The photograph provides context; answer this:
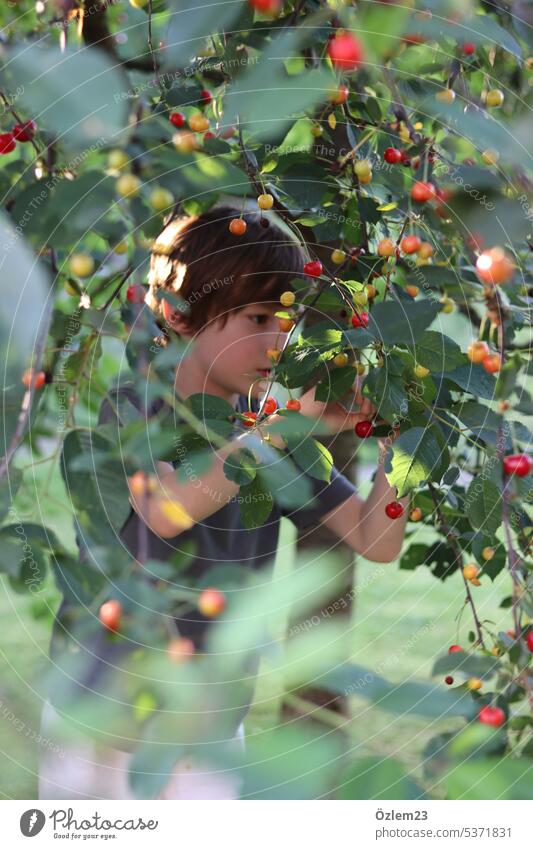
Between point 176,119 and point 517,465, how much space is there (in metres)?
0.40

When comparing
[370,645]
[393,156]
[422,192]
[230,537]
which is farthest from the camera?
[370,645]

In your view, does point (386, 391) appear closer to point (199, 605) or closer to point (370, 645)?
point (199, 605)

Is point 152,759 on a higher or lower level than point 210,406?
lower

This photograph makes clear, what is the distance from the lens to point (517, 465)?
69 centimetres

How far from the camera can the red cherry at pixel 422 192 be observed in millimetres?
666

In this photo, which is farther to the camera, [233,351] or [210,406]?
[233,351]

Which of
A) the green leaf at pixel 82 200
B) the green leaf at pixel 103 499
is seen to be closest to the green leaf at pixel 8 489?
the green leaf at pixel 103 499

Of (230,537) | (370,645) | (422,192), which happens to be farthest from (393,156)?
(370,645)

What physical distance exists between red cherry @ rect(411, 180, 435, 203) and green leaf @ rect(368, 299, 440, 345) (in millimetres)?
80

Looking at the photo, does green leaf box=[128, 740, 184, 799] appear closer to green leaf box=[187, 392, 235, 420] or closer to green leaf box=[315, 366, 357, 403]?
green leaf box=[187, 392, 235, 420]

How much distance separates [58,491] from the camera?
2867mm

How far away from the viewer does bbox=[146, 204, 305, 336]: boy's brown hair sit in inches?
41.1

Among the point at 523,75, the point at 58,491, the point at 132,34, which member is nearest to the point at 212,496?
the point at 132,34
